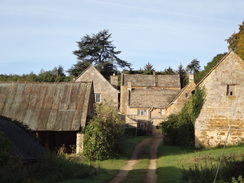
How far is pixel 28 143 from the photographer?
1998 cm

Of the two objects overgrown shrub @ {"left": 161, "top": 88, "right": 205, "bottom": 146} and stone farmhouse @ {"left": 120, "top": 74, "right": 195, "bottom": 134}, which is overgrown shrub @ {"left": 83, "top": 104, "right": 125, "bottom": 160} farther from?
stone farmhouse @ {"left": 120, "top": 74, "right": 195, "bottom": 134}

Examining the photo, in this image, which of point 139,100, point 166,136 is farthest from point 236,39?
point 166,136

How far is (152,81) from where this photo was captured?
73.8m

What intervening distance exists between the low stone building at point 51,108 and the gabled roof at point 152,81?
127ft

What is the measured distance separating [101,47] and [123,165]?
56.5 m

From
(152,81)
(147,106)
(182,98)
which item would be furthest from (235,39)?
(152,81)

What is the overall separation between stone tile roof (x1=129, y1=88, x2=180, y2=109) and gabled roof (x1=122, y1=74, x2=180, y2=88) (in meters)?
8.71

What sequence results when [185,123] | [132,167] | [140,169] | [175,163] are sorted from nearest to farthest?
[140,169] → [132,167] → [175,163] → [185,123]

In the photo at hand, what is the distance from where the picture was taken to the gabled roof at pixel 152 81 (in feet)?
239

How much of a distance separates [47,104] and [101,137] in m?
6.24

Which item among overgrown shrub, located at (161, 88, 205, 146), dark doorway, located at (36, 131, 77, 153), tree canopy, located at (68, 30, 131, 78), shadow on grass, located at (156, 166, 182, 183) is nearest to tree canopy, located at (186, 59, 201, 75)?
tree canopy, located at (68, 30, 131, 78)

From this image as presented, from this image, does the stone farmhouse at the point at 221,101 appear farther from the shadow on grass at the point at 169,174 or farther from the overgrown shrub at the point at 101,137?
the shadow on grass at the point at 169,174

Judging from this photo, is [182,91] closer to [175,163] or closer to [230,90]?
[230,90]

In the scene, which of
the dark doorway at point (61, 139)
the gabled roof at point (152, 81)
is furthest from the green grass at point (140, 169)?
the gabled roof at point (152, 81)
